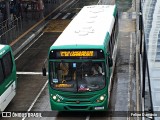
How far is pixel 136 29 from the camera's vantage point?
3266 cm

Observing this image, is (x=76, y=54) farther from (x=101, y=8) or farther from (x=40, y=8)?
(x=40, y=8)

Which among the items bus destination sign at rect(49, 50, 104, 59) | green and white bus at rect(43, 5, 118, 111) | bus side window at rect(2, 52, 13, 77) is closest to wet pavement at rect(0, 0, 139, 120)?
green and white bus at rect(43, 5, 118, 111)

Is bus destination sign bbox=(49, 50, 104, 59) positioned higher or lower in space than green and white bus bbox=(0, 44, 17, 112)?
higher

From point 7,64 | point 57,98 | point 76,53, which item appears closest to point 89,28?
point 76,53

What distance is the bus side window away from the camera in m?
16.6

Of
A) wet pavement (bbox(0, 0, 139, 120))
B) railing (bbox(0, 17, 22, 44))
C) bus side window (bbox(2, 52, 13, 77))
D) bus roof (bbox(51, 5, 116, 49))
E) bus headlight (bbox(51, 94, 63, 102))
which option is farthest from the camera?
railing (bbox(0, 17, 22, 44))

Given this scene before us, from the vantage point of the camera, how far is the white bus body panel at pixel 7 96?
1598cm

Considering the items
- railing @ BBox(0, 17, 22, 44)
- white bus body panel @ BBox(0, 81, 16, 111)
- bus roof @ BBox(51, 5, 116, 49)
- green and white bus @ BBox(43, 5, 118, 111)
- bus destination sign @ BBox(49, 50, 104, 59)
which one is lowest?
railing @ BBox(0, 17, 22, 44)

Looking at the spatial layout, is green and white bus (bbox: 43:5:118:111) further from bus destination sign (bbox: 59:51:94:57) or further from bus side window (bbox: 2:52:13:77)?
bus side window (bbox: 2:52:13:77)

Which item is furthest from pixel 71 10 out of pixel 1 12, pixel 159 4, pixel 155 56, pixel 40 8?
pixel 155 56

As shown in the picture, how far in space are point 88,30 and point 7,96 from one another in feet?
14.1

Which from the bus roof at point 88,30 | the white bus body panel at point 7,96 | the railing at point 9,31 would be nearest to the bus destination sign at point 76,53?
the bus roof at point 88,30

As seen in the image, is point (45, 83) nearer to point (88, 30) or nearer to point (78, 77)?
point (88, 30)

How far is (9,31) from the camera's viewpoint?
31812mm
